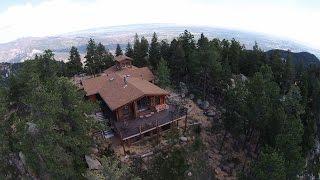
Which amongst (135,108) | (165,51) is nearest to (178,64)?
(165,51)

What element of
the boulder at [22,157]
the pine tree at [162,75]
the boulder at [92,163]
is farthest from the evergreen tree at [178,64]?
the boulder at [22,157]

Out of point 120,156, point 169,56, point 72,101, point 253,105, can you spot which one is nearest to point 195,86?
point 169,56

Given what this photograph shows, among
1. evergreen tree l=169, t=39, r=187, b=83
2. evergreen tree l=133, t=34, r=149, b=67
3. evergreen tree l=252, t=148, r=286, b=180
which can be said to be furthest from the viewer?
evergreen tree l=133, t=34, r=149, b=67

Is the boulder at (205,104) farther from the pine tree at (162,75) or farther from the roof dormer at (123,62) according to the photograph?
the roof dormer at (123,62)

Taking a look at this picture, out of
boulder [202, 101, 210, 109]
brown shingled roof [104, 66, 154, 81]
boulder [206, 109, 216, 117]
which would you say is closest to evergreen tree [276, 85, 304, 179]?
boulder [206, 109, 216, 117]

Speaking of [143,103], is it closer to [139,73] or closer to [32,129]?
[32,129]

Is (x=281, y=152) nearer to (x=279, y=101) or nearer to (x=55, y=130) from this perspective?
(x=279, y=101)

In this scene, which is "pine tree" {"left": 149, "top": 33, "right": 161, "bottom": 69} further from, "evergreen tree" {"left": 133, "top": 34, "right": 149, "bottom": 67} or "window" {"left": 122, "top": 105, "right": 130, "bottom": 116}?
"window" {"left": 122, "top": 105, "right": 130, "bottom": 116}

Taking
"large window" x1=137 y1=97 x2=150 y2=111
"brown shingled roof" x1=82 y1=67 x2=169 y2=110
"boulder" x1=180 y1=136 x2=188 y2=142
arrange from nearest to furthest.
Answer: "boulder" x1=180 y1=136 x2=188 y2=142 < "brown shingled roof" x1=82 y1=67 x2=169 y2=110 < "large window" x1=137 y1=97 x2=150 y2=111
